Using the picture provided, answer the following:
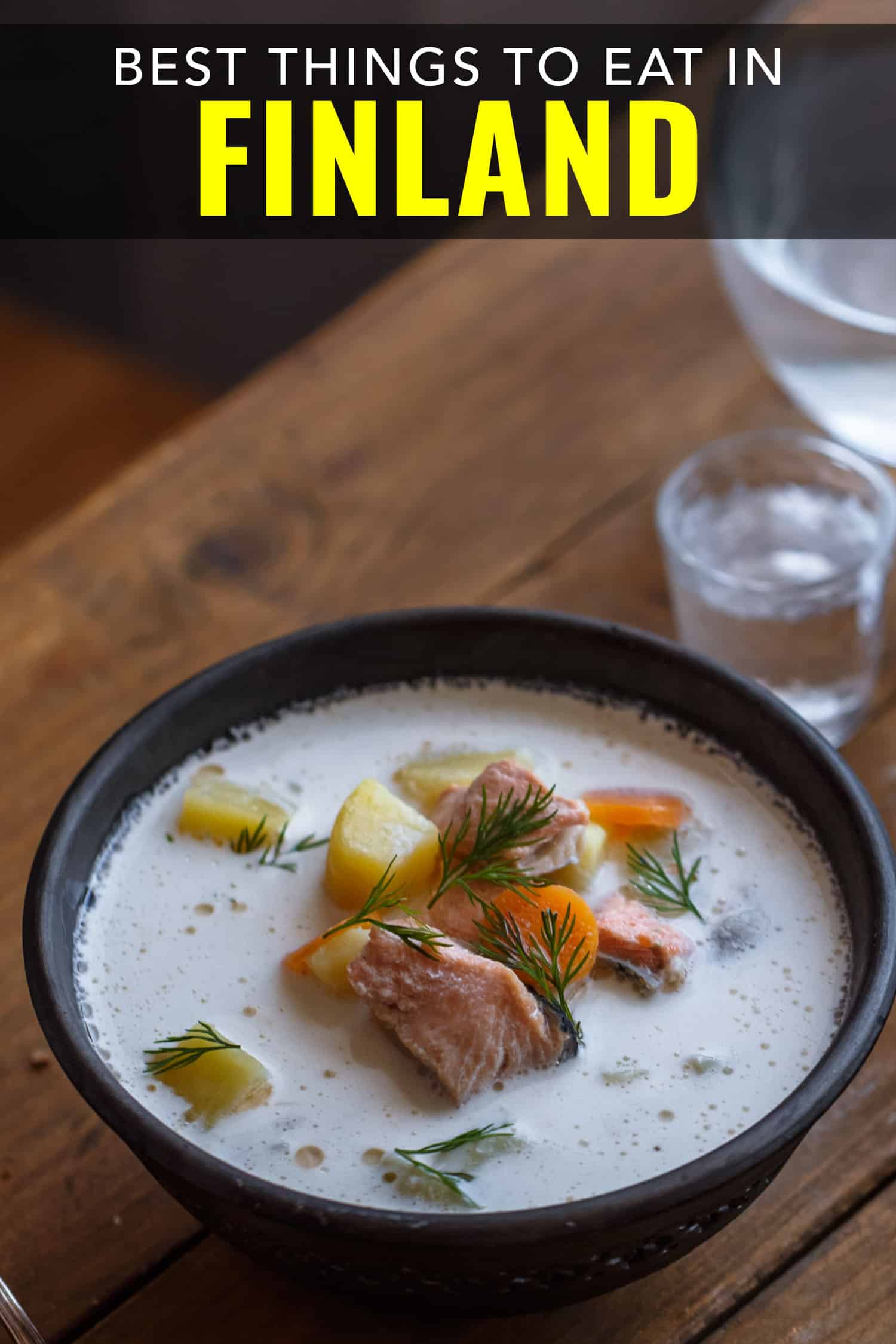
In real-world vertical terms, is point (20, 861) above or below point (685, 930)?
below

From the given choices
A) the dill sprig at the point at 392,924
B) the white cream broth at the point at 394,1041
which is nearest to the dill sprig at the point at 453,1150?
the white cream broth at the point at 394,1041

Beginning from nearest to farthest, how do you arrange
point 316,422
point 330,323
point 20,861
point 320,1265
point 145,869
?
point 320,1265 → point 145,869 → point 20,861 → point 316,422 → point 330,323

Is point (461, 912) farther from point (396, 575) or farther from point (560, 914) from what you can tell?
point (396, 575)

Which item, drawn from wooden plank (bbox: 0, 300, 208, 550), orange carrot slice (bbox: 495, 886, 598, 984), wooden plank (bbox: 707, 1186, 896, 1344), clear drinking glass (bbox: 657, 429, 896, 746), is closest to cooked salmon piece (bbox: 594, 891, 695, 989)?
orange carrot slice (bbox: 495, 886, 598, 984)

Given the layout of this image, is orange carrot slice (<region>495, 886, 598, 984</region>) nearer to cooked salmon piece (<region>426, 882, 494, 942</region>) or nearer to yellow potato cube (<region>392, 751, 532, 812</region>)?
cooked salmon piece (<region>426, 882, 494, 942</region>)

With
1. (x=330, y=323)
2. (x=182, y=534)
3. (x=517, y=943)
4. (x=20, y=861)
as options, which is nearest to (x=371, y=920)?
(x=517, y=943)

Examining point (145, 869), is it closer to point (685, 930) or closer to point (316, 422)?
point (685, 930)
